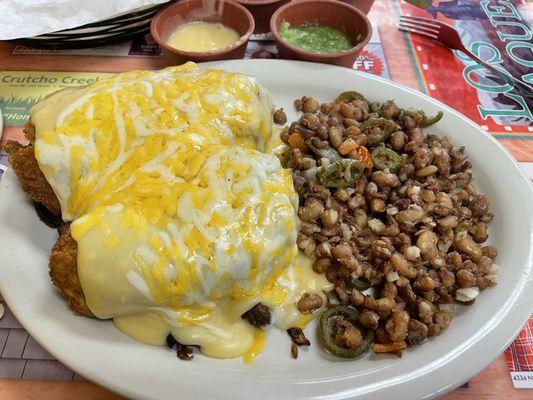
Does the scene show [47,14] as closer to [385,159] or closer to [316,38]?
[316,38]

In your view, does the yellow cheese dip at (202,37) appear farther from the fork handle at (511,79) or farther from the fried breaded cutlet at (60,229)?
the fork handle at (511,79)

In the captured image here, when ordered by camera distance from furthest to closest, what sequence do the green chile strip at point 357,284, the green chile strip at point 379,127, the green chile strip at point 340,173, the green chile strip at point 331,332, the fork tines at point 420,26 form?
the fork tines at point 420,26 < the green chile strip at point 379,127 < the green chile strip at point 340,173 < the green chile strip at point 357,284 < the green chile strip at point 331,332

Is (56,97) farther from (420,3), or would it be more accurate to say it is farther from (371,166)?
(420,3)

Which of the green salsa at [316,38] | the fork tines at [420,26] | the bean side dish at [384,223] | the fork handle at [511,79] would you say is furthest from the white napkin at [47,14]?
the fork handle at [511,79]

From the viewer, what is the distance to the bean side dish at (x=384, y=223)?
55.5 inches

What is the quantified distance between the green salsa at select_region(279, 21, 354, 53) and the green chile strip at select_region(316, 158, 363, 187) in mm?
836

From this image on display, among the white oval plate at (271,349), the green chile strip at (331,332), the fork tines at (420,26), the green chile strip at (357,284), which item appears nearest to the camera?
the white oval plate at (271,349)

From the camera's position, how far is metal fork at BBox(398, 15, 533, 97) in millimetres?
2358

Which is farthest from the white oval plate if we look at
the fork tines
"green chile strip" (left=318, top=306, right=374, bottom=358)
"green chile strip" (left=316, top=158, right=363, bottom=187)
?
the fork tines

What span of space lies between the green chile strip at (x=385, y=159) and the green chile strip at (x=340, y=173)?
0.09 metres

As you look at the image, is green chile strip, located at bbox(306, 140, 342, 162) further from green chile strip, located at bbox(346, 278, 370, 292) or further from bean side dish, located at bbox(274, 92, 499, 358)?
green chile strip, located at bbox(346, 278, 370, 292)

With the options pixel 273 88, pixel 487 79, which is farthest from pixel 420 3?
pixel 273 88

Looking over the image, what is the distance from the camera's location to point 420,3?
2.75m

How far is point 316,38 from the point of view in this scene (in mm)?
2340
